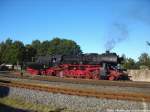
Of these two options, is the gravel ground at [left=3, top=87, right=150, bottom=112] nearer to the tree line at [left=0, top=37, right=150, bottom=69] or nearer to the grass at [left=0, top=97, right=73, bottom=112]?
the grass at [left=0, top=97, right=73, bottom=112]

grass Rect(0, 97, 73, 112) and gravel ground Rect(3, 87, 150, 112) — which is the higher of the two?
gravel ground Rect(3, 87, 150, 112)

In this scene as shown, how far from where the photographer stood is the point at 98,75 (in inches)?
1244

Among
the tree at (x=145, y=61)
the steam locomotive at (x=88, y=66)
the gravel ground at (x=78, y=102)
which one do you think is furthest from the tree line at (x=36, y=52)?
the gravel ground at (x=78, y=102)

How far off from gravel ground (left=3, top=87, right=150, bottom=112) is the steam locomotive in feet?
45.9

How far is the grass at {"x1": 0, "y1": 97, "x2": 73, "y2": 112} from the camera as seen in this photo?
1547 cm

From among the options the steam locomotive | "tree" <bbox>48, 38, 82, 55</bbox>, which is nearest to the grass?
the steam locomotive

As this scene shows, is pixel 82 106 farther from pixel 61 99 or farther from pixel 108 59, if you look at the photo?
pixel 108 59

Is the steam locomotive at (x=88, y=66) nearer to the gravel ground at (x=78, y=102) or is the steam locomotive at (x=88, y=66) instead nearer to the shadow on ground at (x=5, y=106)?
the shadow on ground at (x=5, y=106)

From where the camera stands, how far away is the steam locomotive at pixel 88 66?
31188mm

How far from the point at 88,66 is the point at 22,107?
16922 millimetres

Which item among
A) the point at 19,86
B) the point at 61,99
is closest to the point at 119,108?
the point at 61,99

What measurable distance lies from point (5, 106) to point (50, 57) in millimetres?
23343

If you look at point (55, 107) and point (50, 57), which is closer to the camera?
point (55, 107)

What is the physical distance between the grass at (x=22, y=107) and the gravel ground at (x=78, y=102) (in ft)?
1.26
